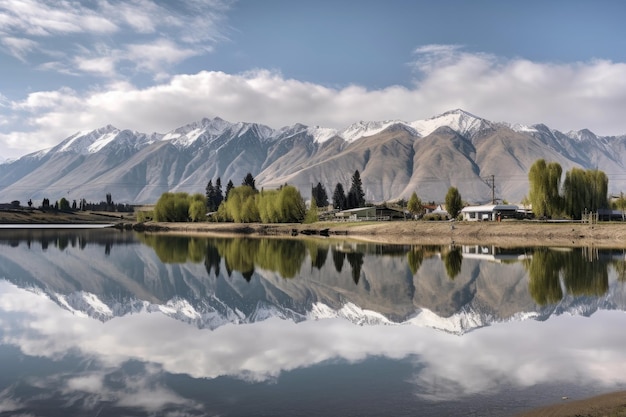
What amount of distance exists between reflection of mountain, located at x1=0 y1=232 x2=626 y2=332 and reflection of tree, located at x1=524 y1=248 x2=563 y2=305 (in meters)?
0.11

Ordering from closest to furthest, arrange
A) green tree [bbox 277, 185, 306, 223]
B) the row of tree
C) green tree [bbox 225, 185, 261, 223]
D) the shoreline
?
the shoreline, the row of tree, green tree [bbox 277, 185, 306, 223], green tree [bbox 225, 185, 261, 223]

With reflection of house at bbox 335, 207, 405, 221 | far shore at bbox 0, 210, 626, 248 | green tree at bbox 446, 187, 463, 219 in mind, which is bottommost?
far shore at bbox 0, 210, 626, 248

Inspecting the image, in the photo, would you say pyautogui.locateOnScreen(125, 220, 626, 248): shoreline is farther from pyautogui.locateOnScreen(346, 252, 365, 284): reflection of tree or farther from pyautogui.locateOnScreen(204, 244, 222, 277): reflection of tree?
pyautogui.locateOnScreen(204, 244, 222, 277): reflection of tree

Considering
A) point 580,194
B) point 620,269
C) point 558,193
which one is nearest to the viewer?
point 620,269

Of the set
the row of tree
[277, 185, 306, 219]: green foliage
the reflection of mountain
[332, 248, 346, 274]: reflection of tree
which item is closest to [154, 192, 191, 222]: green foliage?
[277, 185, 306, 219]: green foliage

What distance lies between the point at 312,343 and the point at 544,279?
24.6 meters

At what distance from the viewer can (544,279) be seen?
129 ft

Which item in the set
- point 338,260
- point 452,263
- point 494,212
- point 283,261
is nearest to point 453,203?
point 494,212

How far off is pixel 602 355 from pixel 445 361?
18.5 feet

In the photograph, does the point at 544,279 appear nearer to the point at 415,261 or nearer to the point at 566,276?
the point at 566,276

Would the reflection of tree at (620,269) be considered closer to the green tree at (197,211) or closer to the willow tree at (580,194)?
the willow tree at (580,194)

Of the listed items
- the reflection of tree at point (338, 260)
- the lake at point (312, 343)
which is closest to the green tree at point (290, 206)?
the reflection of tree at point (338, 260)

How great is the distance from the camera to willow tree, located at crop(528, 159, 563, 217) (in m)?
108

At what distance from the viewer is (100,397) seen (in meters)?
14.8
